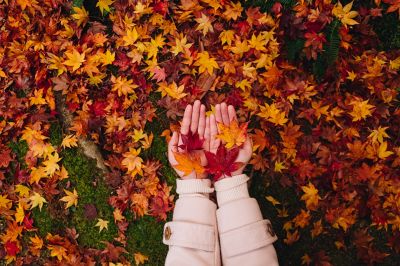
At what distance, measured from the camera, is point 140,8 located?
2951mm

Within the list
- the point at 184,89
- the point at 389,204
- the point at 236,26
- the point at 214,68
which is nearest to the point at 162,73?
the point at 184,89

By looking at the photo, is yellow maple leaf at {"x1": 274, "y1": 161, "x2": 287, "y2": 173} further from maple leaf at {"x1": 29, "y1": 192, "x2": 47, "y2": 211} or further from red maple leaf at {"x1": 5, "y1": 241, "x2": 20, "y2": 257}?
red maple leaf at {"x1": 5, "y1": 241, "x2": 20, "y2": 257}

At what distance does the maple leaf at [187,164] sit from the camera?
2.32m

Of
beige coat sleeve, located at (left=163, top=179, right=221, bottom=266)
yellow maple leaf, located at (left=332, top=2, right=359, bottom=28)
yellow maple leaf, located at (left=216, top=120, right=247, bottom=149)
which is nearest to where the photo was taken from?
beige coat sleeve, located at (left=163, top=179, right=221, bottom=266)

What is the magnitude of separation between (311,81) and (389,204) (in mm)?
1140

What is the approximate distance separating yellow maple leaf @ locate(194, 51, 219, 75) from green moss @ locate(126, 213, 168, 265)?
1339mm

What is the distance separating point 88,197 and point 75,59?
1.19m

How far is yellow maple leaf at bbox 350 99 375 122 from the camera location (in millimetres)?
2740

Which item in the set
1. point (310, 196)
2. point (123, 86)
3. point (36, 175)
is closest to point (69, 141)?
point (36, 175)

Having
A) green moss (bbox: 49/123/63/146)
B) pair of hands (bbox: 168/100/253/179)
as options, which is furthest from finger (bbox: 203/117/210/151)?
green moss (bbox: 49/123/63/146)

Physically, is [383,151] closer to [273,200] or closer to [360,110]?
[360,110]

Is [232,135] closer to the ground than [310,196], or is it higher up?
higher up

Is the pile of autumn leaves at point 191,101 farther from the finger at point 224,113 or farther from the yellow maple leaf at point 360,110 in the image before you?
the finger at point 224,113

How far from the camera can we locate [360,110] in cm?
276
